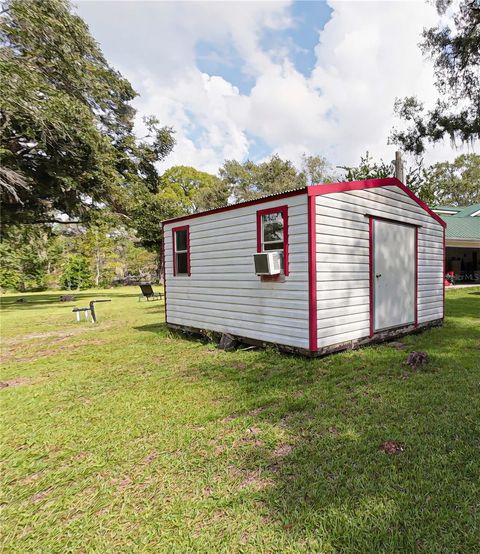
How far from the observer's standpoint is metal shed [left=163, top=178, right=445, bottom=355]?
475 cm

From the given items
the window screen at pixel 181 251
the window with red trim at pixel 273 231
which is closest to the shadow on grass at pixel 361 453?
the window with red trim at pixel 273 231

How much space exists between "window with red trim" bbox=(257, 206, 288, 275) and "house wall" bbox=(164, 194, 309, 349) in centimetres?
9

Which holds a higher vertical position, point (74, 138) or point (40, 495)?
point (74, 138)

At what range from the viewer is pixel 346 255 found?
5.14 m

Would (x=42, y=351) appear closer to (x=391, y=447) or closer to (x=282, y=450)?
(x=282, y=450)

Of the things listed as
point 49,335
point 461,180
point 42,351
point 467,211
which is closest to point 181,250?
point 42,351

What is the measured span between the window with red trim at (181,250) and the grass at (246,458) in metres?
2.81

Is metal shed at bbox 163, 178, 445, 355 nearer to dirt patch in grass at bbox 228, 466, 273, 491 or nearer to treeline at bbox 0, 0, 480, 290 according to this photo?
dirt patch in grass at bbox 228, 466, 273, 491

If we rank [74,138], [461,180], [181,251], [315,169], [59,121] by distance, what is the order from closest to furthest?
[181,251], [59,121], [74,138], [315,169], [461,180]

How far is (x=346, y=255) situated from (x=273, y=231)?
3.94 ft

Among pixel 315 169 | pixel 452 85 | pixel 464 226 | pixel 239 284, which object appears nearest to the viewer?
pixel 239 284

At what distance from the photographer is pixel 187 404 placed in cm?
350

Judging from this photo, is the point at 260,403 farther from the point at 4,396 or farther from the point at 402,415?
the point at 4,396

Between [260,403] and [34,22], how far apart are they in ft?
48.2
